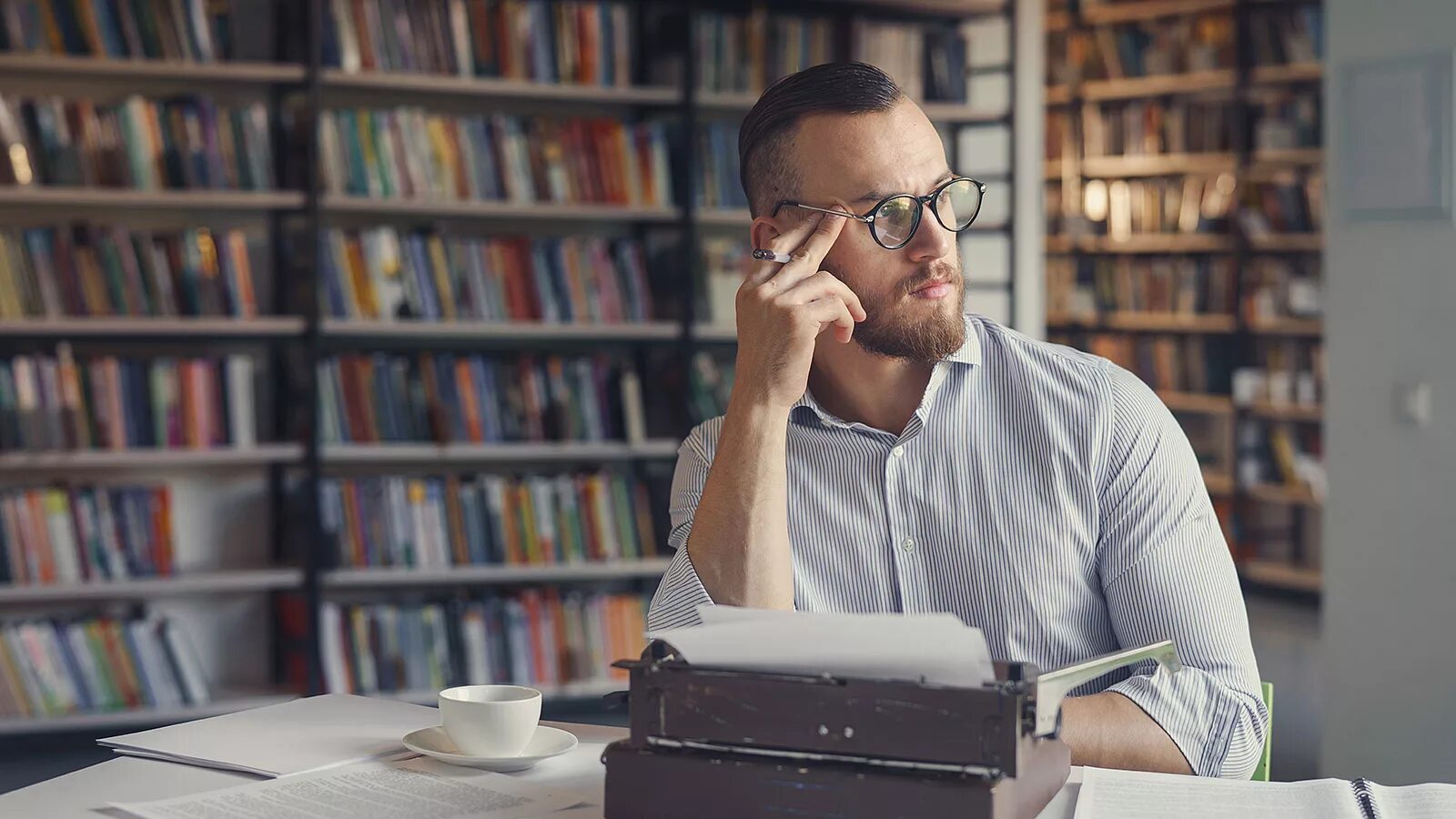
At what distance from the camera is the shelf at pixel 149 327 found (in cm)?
379

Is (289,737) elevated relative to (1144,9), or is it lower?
lower

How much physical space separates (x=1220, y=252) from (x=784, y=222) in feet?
17.3

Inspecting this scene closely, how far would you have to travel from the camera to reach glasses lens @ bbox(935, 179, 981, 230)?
160 cm

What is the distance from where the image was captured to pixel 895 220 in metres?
1.60

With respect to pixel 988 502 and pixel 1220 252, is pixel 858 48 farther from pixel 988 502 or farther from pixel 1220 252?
pixel 988 502

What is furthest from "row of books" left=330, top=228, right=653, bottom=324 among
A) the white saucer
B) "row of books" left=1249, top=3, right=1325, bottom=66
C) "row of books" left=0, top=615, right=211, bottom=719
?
"row of books" left=1249, top=3, right=1325, bottom=66

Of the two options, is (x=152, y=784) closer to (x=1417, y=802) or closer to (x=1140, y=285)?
(x=1417, y=802)

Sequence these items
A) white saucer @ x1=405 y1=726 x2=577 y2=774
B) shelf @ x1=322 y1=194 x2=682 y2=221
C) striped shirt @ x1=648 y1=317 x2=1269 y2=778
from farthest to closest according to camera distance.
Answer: shelf @ x1=322 y1=194 x2=682 y2=221, striped shirt @ x1=648 y1=317 x2=1269 y2=778, white saucer @ x1=405 y1=726 x2=577 y2=774

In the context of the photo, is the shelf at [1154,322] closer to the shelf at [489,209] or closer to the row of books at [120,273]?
the shelf at [489,209]

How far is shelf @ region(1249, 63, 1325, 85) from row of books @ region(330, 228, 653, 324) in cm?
322

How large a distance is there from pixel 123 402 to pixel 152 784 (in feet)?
9.69

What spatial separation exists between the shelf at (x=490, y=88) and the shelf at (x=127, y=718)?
1.66 metres

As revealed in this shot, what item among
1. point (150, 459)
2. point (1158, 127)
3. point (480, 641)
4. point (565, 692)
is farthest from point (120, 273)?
point (1158, 127)

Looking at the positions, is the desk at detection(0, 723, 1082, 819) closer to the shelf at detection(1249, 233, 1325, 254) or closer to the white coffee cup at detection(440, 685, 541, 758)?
the white coffee cup at detection(440, 685, 541, 758)
